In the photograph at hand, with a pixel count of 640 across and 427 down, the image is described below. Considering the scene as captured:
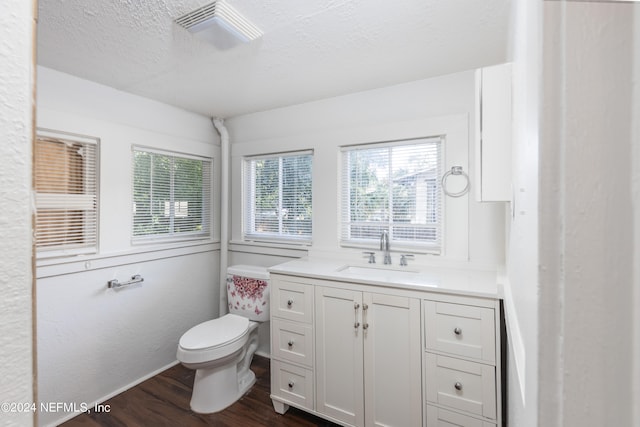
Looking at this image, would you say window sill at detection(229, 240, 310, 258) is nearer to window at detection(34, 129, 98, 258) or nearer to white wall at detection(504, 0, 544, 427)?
window at detection(34, 129, 98, 258)

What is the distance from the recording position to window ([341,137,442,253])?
83.5 inches

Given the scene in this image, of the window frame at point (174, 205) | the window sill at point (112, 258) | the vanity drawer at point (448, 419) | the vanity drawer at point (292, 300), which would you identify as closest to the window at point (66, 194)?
the window sill at point (112, 258)

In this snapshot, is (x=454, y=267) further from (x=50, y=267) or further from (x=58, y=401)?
(x=58, y=401)

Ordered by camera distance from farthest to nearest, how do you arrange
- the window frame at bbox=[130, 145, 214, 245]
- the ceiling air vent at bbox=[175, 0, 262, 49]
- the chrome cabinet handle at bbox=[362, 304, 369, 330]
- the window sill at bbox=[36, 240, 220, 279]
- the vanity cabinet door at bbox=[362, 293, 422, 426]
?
the window frame at bbox=[130, 145, 214, 245], the window sill at bbox=[36, 240, 220, 279], the chrome cabinet handle at bbox=[362, 304, 369, 330], the vanity cabinet door at bbox=[362, 293, 422, 426], the ceiling air vent at bbox=[175, 0, 262, 49]

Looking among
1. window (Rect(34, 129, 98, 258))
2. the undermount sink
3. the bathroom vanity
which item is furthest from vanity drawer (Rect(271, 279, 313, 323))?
window (Rect(34, 129, 98, 258))

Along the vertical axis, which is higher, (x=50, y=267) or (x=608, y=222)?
(x=608, y=222)

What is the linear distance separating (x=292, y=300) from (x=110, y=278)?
1439 millimetres

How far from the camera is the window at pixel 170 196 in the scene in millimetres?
2453

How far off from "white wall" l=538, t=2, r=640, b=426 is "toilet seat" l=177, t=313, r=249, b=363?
201 cm

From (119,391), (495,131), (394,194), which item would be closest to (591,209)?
(495,131)

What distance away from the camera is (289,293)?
1978 millimetres

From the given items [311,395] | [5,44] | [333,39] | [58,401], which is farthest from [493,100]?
[58,401]

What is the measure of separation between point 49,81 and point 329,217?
7.03ft

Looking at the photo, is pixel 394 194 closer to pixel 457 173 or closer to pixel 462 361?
pixel 457 173
